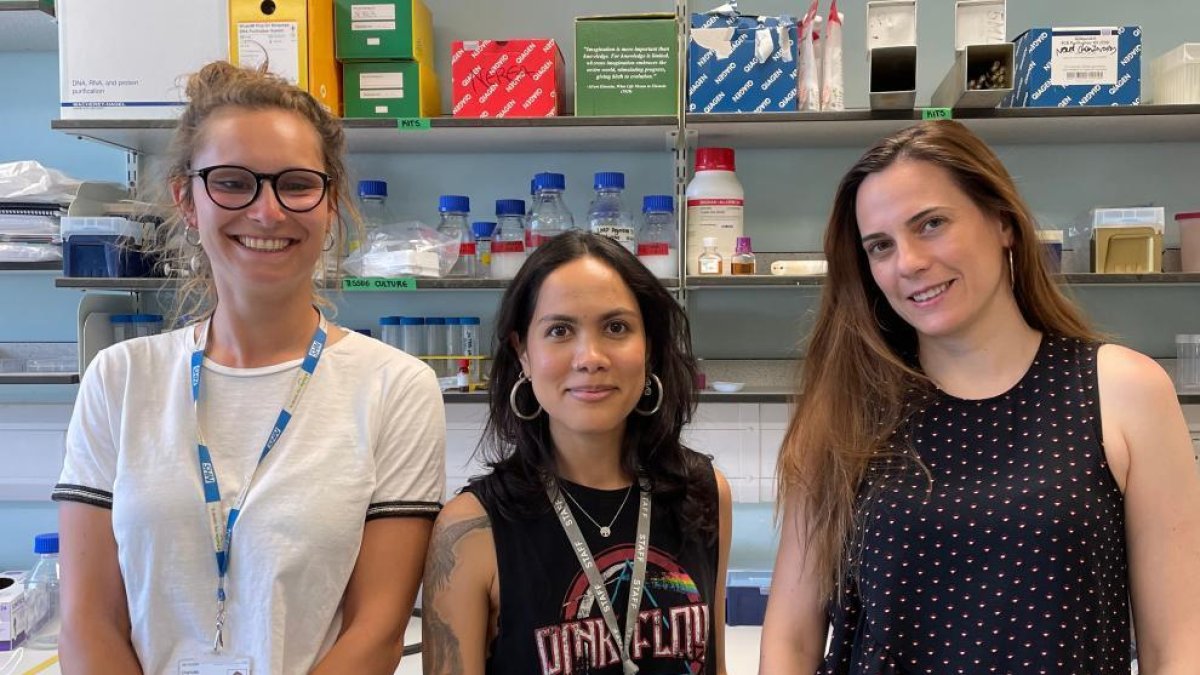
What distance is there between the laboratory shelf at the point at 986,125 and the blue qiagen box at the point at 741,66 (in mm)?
41

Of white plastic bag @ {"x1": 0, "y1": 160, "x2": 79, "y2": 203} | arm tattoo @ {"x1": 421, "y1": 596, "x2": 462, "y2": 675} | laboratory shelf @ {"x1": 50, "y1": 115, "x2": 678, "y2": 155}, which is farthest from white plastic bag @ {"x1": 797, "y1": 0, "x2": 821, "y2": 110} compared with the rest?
white plastic bag @ {"x1": 0, "y1": 160, "x2": 79, "y2": 203}

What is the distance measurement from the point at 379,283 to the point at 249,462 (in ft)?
3.27

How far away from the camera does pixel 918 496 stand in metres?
1.09

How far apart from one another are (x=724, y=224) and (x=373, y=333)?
1029 mm

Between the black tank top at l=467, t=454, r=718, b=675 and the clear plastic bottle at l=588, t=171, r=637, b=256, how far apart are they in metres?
0.98

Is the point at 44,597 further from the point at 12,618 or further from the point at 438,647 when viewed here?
the point at 438,647

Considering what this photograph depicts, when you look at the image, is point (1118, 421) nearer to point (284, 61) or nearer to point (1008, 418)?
point (1008, 418)

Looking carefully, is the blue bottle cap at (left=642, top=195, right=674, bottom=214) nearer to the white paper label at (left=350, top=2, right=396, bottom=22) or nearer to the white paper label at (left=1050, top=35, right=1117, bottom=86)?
the white paper label at (left=350, top=2, right=396, bottom=22)

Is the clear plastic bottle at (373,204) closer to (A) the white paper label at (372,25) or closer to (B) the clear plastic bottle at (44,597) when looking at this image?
(A) the white paper label at (372,25)

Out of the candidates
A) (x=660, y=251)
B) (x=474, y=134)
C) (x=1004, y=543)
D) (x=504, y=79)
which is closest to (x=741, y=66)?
(x=660, y=251)

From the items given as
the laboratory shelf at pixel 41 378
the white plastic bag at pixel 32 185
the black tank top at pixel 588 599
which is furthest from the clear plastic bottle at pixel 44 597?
the black tank top at pixel 588 599

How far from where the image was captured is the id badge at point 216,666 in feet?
3.53

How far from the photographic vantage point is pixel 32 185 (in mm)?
2189

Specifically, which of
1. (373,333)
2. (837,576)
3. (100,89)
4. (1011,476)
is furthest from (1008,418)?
(100,89)
